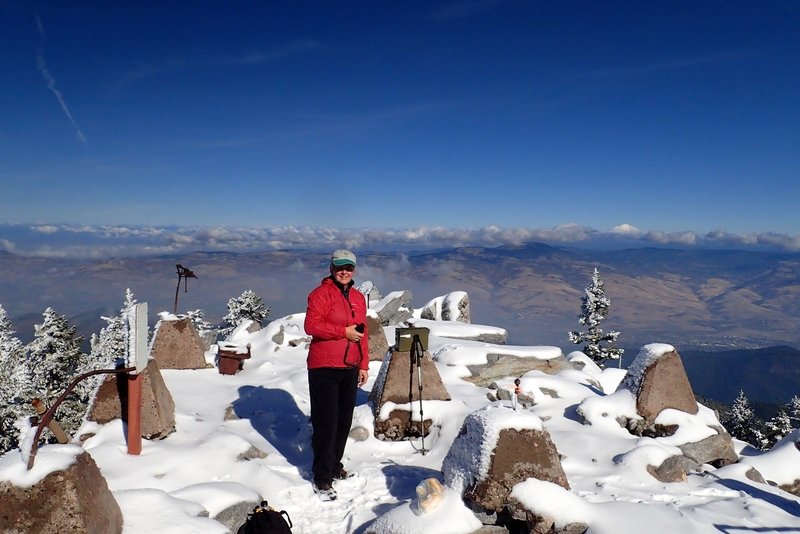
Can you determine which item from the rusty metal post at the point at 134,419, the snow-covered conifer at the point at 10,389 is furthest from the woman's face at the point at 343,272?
the snow-covered conifer at the point at 10,389

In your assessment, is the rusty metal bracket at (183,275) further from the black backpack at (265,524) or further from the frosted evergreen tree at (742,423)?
the frosted evergreen tree at (742,423)

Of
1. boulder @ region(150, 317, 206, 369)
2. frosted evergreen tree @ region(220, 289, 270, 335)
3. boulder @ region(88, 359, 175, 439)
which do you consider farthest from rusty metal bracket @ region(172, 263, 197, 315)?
frosted evergreen tree @ region(220, 289, 270, 335)

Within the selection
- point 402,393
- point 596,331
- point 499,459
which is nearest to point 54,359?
point 402,393

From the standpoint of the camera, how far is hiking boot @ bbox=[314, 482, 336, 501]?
6.35 meters

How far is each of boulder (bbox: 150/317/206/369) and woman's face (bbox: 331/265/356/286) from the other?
7.87 m

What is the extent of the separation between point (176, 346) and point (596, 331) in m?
34.7

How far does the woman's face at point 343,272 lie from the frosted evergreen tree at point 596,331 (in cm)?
3529

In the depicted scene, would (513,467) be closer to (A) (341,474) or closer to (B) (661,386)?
(A) (341,474)

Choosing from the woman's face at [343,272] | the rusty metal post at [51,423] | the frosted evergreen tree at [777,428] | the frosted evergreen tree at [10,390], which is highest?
the woman's face at [343,272]

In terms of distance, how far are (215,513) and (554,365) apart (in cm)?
1289

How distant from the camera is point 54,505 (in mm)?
4070

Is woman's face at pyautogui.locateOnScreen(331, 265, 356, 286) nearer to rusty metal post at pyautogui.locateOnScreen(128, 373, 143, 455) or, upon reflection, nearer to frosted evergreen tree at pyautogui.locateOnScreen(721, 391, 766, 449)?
rusty metal post at pyautogui.locateOnScreen(128, 373, 143, 455)

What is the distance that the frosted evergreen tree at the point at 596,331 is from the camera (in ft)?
125

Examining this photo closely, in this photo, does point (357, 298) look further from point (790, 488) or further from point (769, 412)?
point (769, 412)
